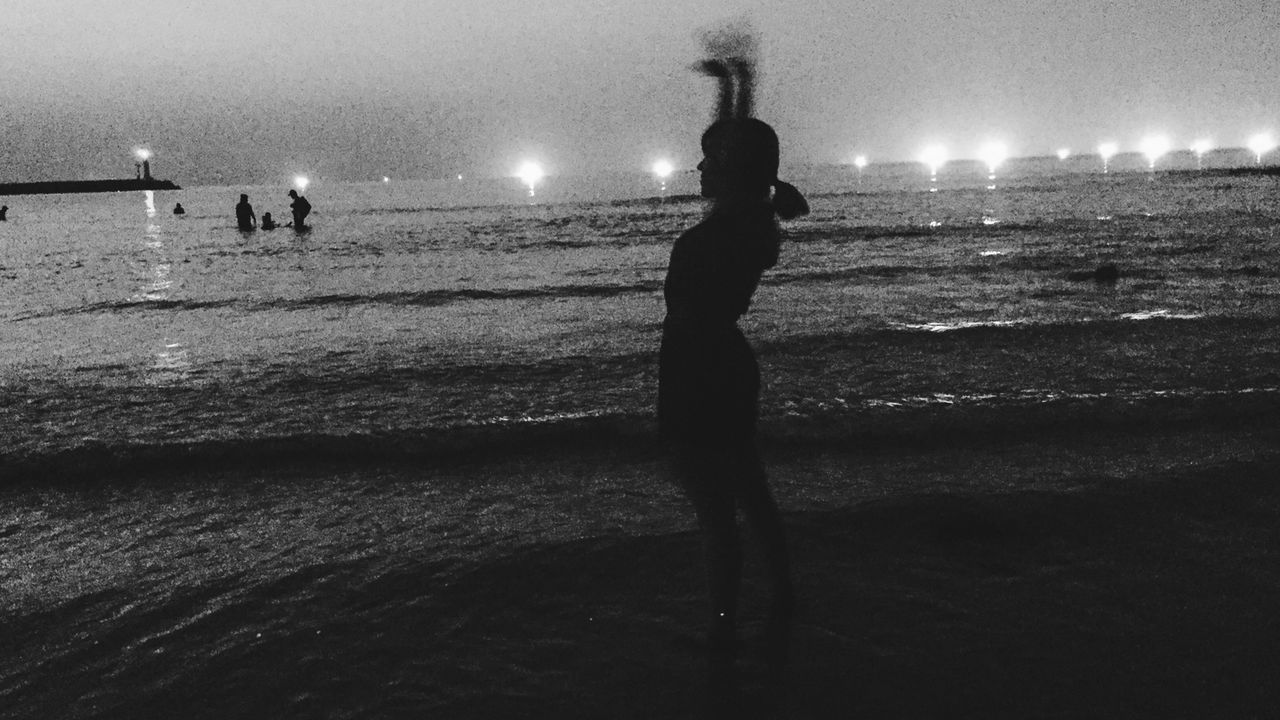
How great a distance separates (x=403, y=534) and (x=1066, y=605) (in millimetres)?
3546

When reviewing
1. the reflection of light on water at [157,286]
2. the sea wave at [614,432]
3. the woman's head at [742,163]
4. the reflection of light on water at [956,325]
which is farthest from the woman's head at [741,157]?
the reflection of light on water at [157,286]

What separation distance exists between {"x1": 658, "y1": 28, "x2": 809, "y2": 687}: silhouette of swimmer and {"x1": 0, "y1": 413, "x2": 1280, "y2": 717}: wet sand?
2.03 feet

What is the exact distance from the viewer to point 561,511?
15.6 feet

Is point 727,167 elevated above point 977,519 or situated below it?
above

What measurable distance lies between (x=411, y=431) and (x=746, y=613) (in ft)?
12.4

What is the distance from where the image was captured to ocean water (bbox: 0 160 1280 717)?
3307 millimetres

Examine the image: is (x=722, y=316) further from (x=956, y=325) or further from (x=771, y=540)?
(x=956, y=325)

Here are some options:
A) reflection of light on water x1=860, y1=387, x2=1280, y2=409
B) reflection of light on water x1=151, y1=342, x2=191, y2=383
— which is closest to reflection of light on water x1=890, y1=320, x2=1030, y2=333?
reflection of light on water x1=860, y1=387, x2=1280, y2=409

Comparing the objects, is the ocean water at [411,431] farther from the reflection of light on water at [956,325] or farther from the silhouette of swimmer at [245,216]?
the silhouette of swimmer at [245,216]

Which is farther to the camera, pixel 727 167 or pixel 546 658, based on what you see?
pixel 546 658

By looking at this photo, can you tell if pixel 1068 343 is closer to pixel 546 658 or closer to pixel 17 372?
pixel 546 658

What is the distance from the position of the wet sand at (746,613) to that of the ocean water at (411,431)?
3 cm

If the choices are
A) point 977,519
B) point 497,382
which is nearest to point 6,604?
point 497,382

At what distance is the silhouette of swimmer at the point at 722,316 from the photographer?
267 centimetres
